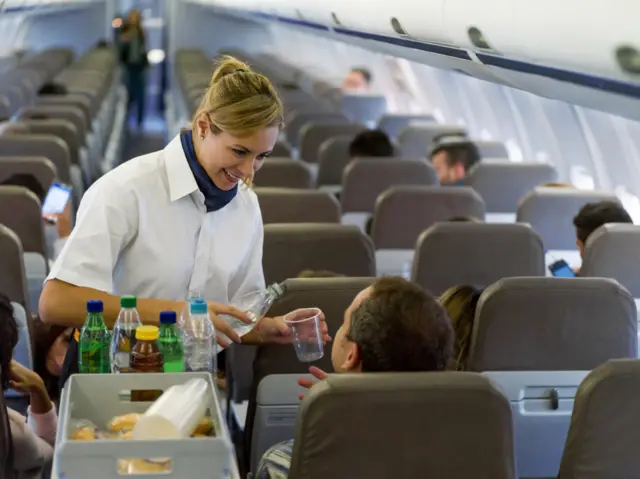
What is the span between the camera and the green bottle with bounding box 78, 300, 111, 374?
299cm

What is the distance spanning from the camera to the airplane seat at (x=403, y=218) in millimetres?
6172

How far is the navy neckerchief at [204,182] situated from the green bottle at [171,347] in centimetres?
49

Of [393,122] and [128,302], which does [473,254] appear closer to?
[128,302]

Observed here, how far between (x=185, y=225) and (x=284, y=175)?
4.33m

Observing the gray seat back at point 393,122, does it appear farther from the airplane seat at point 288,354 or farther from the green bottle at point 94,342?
Result: the green bottle at point 94,342

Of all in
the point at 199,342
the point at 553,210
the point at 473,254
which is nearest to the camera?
the point at 199,342

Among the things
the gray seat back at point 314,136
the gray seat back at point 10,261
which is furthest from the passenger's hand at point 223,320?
the gray seat back at point 314,136

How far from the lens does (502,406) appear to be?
2.55 metres

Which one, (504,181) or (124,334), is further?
(504,181)

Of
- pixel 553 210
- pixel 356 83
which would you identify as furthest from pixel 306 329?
pixel 356 83

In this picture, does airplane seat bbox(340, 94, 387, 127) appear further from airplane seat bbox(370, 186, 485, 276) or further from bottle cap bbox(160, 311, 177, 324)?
bottle cap bbox(160, 311, 177, 324)

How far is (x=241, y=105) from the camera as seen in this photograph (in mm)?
3086

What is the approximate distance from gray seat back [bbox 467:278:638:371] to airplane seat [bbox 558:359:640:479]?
86cm

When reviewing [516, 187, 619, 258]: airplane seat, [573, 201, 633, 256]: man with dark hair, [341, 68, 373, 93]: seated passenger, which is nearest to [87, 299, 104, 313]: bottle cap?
[573, 201, 633, 256]: man with dark hair
